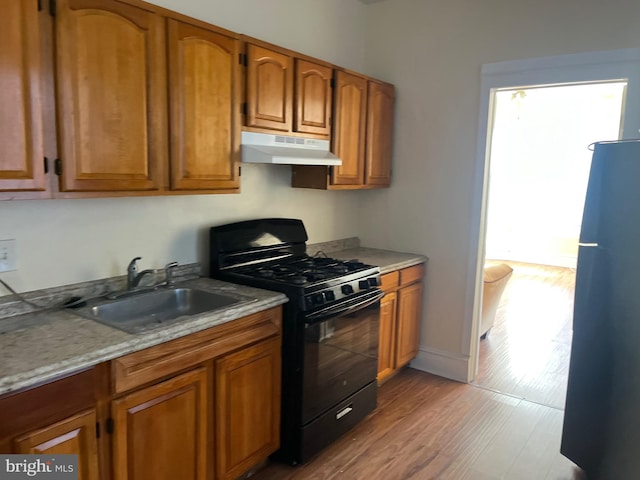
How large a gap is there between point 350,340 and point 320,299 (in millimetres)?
440

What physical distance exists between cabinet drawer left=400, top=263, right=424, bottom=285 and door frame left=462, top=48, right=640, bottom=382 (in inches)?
14.1

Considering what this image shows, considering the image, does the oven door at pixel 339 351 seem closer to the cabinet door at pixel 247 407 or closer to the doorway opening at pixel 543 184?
the cabinet door at pixel 247 407

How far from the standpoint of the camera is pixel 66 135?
180 cm

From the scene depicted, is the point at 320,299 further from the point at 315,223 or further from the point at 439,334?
the point at 439,334

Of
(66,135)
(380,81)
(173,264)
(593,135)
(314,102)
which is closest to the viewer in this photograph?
(66,135)

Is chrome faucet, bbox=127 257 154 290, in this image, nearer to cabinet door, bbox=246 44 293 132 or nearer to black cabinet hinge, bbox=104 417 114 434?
black cabinet hinge, bbox=104 417 114 434

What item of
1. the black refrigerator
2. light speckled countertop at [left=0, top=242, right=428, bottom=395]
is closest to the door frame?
the black refrigerator

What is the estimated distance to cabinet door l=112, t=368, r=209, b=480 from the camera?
180cm

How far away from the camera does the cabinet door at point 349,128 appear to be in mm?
3248

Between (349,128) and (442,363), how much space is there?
6.46ft

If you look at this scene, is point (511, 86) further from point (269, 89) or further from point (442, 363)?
point (442, 363)

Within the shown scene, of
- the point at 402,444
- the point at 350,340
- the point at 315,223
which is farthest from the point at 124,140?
the point at 402,444

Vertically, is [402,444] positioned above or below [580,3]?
below

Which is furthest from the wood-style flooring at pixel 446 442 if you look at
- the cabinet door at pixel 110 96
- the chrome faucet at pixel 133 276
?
the cabinet door at pixel 110 96
